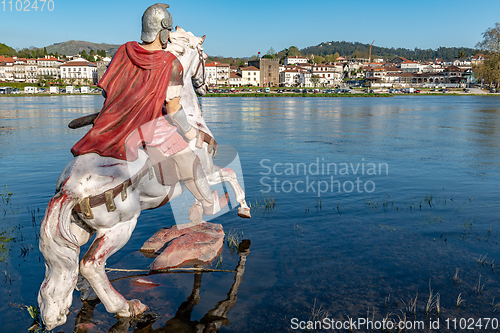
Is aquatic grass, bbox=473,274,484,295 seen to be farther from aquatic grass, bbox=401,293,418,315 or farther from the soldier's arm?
the soldier's arm

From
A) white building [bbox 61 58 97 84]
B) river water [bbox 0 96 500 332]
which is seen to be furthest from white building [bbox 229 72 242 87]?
river water [bbox 0 96 500 332]

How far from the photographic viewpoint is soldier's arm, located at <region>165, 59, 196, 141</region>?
4.57 metres

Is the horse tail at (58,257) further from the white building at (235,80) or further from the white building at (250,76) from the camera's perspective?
the white building at (250,76)

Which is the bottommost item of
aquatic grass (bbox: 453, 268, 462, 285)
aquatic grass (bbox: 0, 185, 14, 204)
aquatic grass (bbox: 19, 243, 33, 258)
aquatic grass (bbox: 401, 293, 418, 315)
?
aquatic grass (bbox: 401, 293, 418, 315)

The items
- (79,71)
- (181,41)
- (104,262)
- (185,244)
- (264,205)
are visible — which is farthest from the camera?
(79,71)

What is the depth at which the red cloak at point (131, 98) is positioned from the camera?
417cm

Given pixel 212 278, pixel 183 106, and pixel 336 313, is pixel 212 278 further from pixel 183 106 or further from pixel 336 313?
pixel 183 106

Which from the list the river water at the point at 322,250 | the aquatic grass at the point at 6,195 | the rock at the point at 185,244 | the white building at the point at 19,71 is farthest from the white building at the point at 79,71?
the rock at the point at 185,244

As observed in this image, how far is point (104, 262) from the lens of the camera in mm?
4160

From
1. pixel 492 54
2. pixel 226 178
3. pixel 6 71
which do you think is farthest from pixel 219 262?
pixel 6 71

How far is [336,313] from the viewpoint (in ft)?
15.7

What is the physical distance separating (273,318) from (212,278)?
127 cm

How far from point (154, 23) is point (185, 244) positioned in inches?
136

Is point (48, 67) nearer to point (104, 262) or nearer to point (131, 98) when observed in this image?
point (131, 98)
